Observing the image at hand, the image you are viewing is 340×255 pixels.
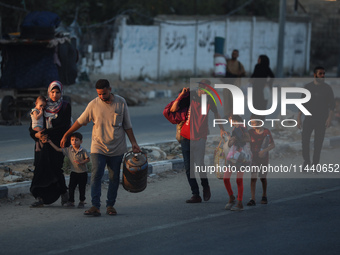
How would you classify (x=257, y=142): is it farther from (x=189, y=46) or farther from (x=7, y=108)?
(x=189, y=46)

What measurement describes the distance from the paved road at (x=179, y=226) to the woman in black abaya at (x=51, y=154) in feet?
0.64

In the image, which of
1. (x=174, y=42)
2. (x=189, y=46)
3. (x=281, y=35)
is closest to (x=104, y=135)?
(x=281, y=35)

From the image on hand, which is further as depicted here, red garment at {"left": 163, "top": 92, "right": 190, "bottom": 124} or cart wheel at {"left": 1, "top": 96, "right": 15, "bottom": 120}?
cart wheel at {"left": 1, "top": 96, "right": 15, "bottom": 120}

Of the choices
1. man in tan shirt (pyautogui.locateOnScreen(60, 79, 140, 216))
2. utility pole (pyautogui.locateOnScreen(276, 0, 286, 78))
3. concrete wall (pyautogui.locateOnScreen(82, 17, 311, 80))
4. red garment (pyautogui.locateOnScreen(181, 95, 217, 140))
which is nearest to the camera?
man in tan shirt (pyautogui.locateOnScreen(60, 79, 140, 216))

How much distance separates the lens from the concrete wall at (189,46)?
87.4ft

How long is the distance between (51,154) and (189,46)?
71.5 ft

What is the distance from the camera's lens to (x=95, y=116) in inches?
306

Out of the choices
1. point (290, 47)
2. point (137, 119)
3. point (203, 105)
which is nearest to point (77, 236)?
point (203, 105)

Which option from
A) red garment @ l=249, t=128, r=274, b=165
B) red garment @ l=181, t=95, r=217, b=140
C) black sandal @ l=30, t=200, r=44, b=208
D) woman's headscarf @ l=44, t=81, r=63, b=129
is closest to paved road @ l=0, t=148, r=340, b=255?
black sandal @ l=30, t=200, r=44, b=208

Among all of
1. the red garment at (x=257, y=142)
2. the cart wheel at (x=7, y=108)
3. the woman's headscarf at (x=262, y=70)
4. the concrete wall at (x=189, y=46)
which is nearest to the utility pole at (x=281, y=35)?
the concrete wall at (x=189, y=46)

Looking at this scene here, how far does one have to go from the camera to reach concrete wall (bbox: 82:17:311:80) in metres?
26.6

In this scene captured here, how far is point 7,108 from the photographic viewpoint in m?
15.7

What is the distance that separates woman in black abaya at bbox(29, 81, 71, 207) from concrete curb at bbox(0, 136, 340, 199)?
2.03ft

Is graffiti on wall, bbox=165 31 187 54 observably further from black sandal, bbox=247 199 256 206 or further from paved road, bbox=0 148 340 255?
black sandal, bbox=247 199 256 206
